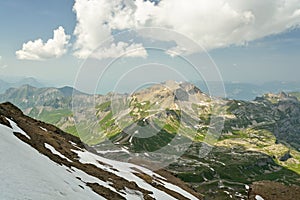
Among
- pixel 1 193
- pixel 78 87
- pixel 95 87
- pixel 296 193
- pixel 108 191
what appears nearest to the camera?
pixel 1 193

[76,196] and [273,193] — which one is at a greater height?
[76,196]

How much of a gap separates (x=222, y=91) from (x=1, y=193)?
35.6 metres

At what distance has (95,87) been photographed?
4859 cm

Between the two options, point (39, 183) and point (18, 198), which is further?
point (39, 183)

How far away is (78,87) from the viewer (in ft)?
144

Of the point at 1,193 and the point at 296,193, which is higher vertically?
the point at 1,193

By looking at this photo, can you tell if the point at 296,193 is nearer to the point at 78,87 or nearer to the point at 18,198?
the point at 78,87

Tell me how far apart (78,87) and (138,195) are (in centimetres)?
2106

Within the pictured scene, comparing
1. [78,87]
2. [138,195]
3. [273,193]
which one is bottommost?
[273,193]

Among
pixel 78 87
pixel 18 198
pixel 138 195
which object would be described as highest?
pixel 78 87

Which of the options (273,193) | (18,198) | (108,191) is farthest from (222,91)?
(273,193)

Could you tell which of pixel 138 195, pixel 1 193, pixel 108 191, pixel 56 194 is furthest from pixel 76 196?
pixel 138 195

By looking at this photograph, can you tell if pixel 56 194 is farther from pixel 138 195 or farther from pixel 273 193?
pixel 273 193

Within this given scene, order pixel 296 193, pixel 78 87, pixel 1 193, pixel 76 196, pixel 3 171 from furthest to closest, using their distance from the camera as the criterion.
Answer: pixel 296 193, pixel 78 87, pixel 76 196, pixel 3 171, pixel 1 193
